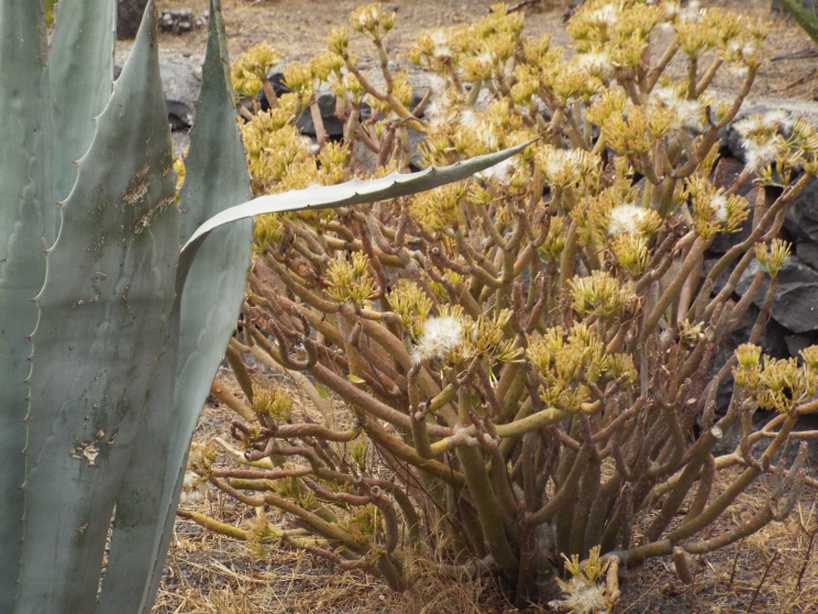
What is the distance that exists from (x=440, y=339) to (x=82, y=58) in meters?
0.67

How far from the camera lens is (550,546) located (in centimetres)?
233

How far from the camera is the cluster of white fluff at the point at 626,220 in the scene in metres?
Answer: 1.70

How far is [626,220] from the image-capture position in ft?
5.62

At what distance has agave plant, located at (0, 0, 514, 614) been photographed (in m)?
1.27

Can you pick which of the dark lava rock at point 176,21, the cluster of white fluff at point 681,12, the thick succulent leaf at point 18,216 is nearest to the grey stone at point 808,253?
the cluster of white fluff at point 681,12

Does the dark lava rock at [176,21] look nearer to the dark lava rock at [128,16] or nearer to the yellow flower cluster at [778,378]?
the dark lava rock at [128,16]

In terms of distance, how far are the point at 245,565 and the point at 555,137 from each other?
1.34 meters

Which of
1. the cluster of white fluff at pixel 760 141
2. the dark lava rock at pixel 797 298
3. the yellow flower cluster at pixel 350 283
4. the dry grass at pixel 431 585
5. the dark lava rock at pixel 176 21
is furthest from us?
the dark lava rock at pixel 176 21

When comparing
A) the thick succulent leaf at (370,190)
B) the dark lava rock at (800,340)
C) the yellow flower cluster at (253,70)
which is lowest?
the dark lava rock at (800,340)

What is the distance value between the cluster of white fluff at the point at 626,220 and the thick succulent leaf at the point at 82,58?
2.69 ft

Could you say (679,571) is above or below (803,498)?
above

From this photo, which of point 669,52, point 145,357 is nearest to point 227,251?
point 145,357

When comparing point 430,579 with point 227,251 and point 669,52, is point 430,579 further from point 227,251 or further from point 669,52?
point 669,52

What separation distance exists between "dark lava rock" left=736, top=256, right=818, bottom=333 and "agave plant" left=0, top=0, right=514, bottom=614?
2310 mm
